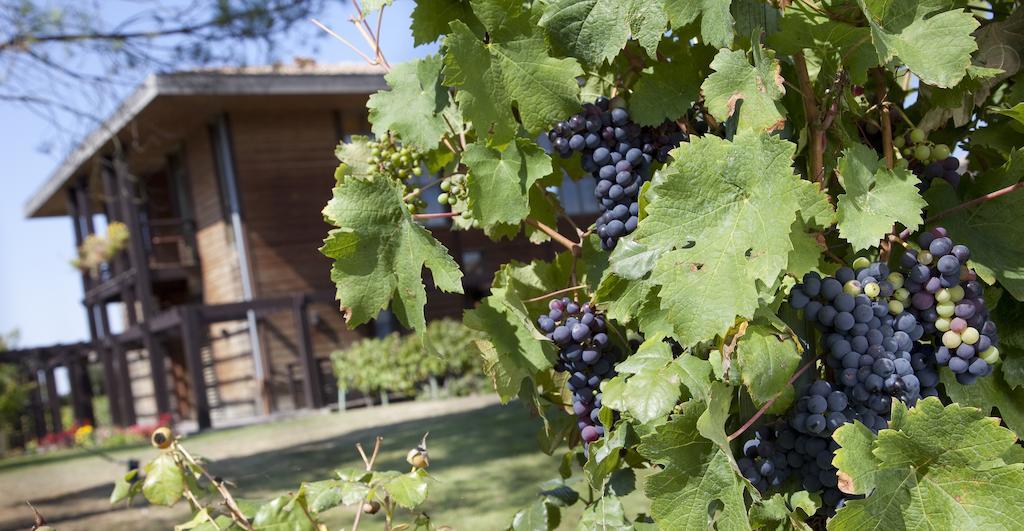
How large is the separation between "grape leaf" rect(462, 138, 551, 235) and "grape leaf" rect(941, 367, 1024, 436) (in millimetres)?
676

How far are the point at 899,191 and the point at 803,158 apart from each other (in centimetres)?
21

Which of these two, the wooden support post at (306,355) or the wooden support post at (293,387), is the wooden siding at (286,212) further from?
the wooden support post at (306,355)

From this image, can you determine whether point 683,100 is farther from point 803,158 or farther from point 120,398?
point 120,398

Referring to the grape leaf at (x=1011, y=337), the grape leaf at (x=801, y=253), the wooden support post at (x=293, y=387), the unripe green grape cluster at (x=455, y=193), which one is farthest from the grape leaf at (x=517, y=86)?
the wooden support post at (x=293, y=387)

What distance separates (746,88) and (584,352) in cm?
47

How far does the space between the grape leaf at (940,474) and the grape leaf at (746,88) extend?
42 cm

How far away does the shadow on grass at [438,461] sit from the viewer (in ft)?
16.6

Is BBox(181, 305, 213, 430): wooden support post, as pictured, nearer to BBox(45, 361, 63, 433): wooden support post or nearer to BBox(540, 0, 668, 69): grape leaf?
BBox(45, 361, 63, 433): wooden support post

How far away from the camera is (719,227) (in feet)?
3.52

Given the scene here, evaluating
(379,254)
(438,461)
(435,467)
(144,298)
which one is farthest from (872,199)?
(144,298)

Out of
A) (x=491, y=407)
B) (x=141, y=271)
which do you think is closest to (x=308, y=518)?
(x=491, y=407)

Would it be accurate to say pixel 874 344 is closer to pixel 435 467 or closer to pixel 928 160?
pixel 928 160

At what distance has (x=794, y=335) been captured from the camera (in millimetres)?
1114

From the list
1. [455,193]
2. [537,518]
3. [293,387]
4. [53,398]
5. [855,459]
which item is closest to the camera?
[855,459]
